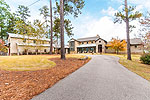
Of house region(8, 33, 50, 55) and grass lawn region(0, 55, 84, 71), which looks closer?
grass lawn region(0, 55, 84, 71)

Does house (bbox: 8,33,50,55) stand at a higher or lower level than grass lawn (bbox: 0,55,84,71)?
higher

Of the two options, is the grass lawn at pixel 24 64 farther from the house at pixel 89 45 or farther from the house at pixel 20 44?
the house at pixel 89 45

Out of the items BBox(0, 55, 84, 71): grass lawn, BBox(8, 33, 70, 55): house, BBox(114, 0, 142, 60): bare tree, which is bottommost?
BBox(0, 55, 84, 71): grass lawn

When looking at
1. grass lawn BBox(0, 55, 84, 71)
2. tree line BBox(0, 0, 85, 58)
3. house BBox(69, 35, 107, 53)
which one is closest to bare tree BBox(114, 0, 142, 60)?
tree line BBox(0, 0, 85, 58)

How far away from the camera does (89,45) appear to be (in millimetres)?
30953

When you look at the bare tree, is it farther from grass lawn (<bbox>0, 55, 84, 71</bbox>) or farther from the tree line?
grass lawn (<bbox>0, 55, 84, 71</bbox>)

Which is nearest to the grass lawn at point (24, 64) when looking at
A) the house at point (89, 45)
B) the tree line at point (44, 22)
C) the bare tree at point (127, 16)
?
the tree line at point (44, 22)

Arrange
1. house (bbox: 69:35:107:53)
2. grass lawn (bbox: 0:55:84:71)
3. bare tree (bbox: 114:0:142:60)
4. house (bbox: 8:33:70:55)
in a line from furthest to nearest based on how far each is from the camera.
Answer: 1. house (bbox: 69:35:107:53)
2. house (bbox: 8:33:70:55)
3. bare tree (bbox: 114:0:142:60)
4. grass lawn (bbox: 0:55:84:71)

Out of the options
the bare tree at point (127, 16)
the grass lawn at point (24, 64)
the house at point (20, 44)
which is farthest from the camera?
the house at point (20, 44)

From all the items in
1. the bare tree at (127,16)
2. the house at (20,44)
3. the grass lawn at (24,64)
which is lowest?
the grass lawn at (24,64)

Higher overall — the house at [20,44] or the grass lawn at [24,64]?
the house at [20,44]

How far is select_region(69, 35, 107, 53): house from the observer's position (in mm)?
29141

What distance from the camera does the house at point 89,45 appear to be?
29141 mm

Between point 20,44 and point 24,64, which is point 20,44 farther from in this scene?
Answer: point 24,64
